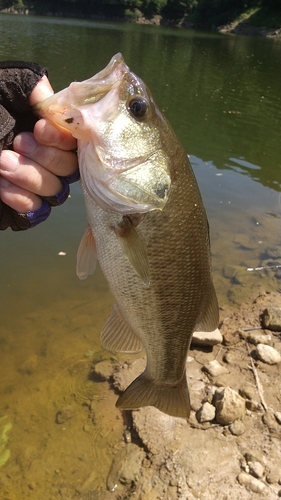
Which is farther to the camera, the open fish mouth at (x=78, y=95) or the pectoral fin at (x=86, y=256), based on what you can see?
the pectoral fin at (x=86, y=256)

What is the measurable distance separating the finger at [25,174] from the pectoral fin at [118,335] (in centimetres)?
77

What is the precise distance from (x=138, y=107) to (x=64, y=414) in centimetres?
286

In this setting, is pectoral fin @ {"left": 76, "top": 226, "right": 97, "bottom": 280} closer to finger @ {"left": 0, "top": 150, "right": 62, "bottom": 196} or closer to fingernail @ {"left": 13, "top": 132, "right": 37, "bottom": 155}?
finger @ {"left": 0, "top": 150, "right": 62, "bottom": 196}

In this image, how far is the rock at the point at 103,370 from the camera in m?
4.06

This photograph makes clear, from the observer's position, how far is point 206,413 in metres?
3.45

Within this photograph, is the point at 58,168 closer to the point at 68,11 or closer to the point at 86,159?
the point at 86,159

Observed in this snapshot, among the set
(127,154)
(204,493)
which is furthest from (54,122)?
(204,493)

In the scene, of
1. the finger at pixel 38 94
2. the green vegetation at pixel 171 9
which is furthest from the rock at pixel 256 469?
the green vegetation at pixel 171 9

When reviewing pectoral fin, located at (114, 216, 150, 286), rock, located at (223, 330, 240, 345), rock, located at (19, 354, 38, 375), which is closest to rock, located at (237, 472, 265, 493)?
rock, located at (223, 330, 240, 345)

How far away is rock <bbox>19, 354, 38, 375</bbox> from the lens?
422 centimetres

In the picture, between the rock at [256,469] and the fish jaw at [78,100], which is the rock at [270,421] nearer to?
the rock at [256,469]

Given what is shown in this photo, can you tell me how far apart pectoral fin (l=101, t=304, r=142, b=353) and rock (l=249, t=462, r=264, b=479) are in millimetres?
1479

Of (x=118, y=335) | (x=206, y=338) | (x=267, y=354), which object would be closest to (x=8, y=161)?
(x=118, y=335)

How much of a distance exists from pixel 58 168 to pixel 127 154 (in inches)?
13.3
